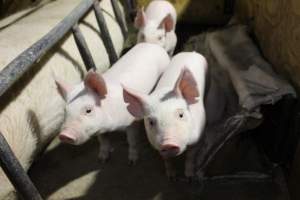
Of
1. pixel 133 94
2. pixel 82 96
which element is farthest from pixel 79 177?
pixel 133 94

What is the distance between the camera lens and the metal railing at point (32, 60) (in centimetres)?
142

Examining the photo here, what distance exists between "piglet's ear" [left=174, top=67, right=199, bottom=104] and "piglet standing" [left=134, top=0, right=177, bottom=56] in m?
0.99

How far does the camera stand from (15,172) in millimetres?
1439

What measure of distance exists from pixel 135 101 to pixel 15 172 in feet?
1.74

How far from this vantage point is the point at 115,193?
185 centimetres

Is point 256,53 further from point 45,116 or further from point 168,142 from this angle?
point 45,116

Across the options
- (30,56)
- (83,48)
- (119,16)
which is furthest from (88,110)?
(119,16)

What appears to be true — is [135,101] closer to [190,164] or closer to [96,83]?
[96,83]

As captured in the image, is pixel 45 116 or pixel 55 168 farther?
pixel 55 168

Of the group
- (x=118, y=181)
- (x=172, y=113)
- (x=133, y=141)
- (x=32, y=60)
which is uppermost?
(x=32, y=60)

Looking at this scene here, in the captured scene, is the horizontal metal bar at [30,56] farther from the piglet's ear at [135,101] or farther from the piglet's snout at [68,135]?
the piglet's ear at [135,101]

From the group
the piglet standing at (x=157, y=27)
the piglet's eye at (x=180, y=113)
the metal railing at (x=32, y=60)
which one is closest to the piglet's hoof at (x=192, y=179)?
the piglet's eye at (x=180, y=113)

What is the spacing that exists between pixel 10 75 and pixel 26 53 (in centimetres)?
20

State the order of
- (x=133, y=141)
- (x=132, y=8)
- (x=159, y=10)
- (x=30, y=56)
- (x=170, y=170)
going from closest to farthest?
(x=30, y=56) < (x=170, y=170) < (x=133, y=141) < (x=159, y=10) < (x=132, y=8)
